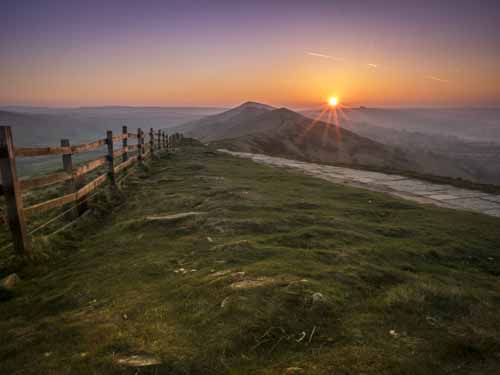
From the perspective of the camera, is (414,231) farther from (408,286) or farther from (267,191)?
(267,191)

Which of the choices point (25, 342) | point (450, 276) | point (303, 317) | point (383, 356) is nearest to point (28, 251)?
point (25, 342)

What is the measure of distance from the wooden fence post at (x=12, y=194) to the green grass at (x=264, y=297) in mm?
248

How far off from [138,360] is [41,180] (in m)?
3.76

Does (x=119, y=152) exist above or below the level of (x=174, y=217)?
above

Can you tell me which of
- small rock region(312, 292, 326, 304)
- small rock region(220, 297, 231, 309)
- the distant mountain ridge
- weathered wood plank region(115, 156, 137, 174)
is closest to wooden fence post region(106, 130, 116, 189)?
weathered wood plank region(115, 156, 137, 174)

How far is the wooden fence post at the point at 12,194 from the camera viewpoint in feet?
12.4

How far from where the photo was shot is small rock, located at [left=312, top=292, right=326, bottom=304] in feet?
7.95

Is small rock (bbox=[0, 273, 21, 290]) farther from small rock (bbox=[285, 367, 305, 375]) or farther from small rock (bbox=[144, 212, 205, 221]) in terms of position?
small rock (bbox=[285, 367, 305, 375])

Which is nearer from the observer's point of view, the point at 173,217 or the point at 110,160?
the point at 173,217

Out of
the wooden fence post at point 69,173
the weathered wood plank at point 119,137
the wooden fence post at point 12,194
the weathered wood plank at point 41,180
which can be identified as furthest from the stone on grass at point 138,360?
the weathered wood plank at point 119,137

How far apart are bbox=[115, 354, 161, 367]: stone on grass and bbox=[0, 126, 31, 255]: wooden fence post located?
120 inches

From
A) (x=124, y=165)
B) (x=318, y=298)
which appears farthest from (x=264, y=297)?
(x=124, y=165)

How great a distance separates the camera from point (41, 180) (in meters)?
4.49

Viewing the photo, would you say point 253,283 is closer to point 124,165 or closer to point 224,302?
point 224,302
